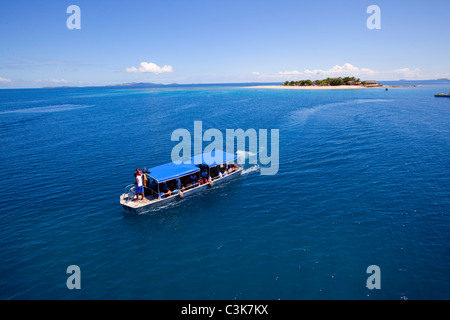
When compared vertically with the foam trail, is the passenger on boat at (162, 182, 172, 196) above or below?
below


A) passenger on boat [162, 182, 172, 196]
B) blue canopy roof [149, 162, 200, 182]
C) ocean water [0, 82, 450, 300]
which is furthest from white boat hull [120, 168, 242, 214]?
blue canopy roof [149, 162, 200, 182]

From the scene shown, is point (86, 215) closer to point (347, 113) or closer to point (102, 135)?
point (102, 135)

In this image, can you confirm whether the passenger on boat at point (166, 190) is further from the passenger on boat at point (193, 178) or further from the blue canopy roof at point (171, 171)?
the passenger on boat at point (193, 178)

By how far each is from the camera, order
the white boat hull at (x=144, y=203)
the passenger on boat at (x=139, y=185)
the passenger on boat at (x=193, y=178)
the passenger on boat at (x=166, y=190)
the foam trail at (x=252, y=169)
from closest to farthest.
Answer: the white boat hull at (x=144, y=203), the passenger on boat at (x=139, y=185), the passenger on boat at (x=166, y=190), the passenger on boat at (x=193, y=178), the foam trail at (x=252, y=169)

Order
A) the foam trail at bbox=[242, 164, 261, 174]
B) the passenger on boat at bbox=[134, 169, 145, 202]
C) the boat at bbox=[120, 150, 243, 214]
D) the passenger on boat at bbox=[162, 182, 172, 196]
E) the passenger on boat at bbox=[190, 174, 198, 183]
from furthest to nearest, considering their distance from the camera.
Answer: the foam trail at bbox=[242, 164, 261, 174] → the passenger on boat at bbox=[190, 174, 198, 183] → the passenger on boat at bbox=[162, 182, 172, 196] → the boat at bbox=[120, 150, 243, 214] → the passenger on boat at bbox=[134, 169, 145, 202]

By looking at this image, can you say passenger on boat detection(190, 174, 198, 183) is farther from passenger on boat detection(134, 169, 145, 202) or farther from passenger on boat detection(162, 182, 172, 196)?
passenger on boat detection(134, 169, 145, 202)

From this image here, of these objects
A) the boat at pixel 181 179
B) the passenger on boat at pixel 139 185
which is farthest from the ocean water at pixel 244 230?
the passenger on boat at pixel 139 185

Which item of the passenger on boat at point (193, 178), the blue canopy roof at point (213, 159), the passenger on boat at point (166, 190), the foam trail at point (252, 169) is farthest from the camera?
the foam trail at point (252, 169)

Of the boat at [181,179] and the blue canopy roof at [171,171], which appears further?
the blue canopy roof at [171,171]
